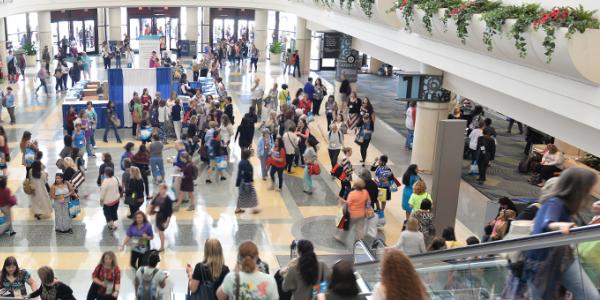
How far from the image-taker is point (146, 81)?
2125 cm

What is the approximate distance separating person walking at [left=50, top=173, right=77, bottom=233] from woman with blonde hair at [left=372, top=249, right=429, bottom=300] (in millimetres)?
8822

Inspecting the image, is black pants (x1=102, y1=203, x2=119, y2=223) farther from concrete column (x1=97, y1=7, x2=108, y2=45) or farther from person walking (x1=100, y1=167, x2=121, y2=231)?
concrete column (x1=97, y1=7, x2=108, y2=45)

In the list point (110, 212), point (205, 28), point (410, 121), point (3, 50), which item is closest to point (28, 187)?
point (110, 212)

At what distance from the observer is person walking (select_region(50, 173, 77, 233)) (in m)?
11.5

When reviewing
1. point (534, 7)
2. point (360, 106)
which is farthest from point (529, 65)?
point (360, 106)

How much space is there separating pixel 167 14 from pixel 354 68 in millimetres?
20718

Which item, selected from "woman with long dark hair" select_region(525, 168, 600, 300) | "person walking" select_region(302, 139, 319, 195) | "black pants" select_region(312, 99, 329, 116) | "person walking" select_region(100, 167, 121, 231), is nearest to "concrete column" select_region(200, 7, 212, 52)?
"black pants" select_region(312, 99, 329, 116)

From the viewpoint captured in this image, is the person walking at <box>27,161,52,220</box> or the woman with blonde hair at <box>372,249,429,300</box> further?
the person walking at <box>27,161,52,220</box>

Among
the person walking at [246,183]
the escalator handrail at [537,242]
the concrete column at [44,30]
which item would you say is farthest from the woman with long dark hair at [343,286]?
the concrete column at [44,30]

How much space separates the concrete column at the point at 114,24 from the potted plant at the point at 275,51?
9.06 meters

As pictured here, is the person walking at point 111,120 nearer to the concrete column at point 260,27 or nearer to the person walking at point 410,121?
the person walking at point 410,121

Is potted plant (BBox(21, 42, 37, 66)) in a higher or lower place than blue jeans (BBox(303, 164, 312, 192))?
higher

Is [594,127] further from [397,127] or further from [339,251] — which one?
[397,127]

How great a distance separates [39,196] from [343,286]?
9.06m
